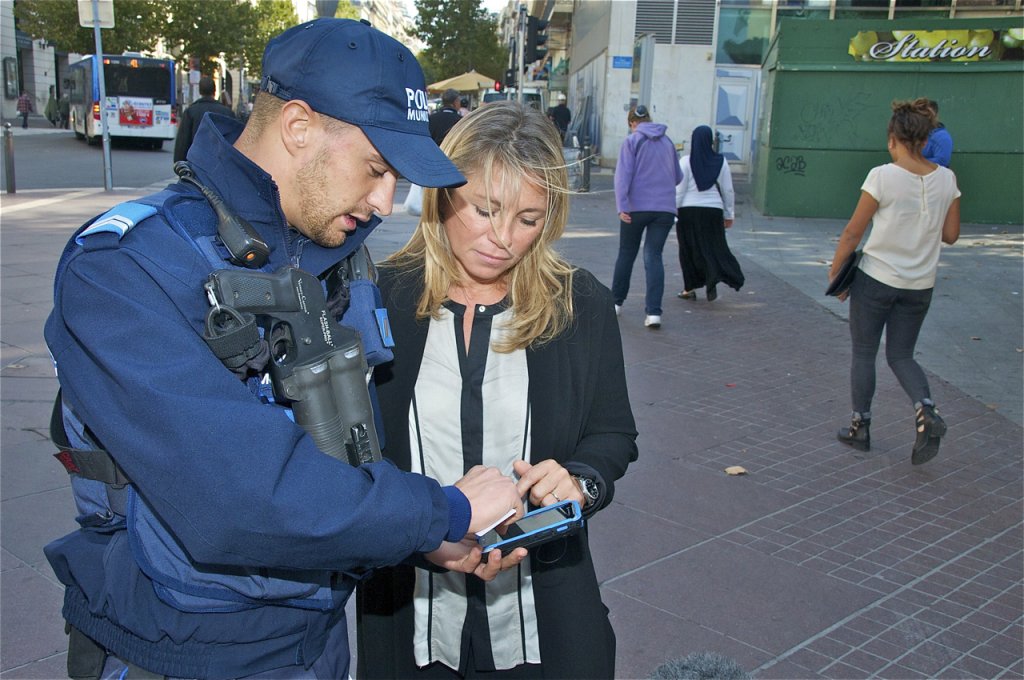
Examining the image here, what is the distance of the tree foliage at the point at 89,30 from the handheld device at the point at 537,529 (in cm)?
4054

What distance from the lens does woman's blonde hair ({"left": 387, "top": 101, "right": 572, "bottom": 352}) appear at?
231cm

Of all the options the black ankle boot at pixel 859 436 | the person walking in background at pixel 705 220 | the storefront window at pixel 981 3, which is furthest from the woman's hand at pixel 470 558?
the storefront window at pixel 981 3

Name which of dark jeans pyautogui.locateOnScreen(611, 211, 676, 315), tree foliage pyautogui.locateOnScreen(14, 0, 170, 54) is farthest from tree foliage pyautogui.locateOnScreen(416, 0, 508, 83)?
dark jeans pyautogui.locateOnScreen(611, 211, 676, 315)

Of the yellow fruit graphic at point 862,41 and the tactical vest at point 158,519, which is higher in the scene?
the yellow fruit graphic at point 862,41

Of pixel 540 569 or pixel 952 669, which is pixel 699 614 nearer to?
pixel 952 669

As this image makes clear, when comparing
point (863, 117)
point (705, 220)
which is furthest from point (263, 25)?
point (705, 220)

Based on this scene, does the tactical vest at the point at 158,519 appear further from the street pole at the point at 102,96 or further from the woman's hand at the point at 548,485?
the street pole at the point at 102,96

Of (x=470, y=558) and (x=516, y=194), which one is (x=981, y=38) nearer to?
(x=516, y=194)

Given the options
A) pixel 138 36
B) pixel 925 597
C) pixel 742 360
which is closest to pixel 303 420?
pixel 925 597

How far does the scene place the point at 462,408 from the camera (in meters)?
2.29

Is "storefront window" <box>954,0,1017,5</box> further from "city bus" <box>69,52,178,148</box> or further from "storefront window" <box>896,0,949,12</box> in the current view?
"city bus" <box>69,52,178,148</box>

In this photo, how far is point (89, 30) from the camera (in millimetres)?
37938

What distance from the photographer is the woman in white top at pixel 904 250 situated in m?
5.59

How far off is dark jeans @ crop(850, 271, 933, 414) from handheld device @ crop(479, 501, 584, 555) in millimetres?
4355
